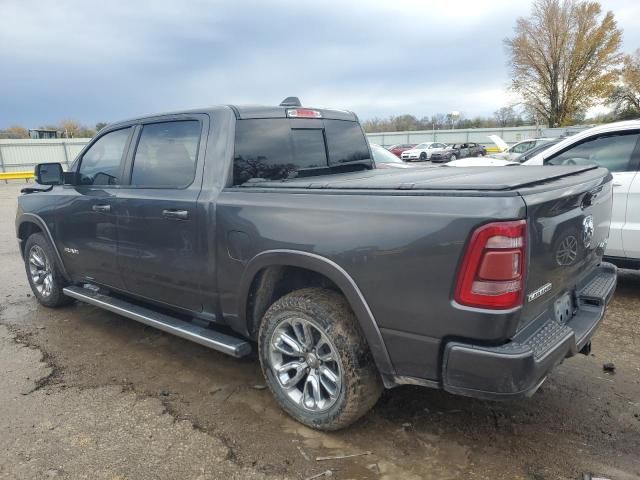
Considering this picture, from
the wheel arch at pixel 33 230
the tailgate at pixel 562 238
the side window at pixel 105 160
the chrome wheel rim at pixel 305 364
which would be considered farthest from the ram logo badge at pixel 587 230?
the wheel arch at pixel 33 230

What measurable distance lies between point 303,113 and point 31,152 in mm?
32975

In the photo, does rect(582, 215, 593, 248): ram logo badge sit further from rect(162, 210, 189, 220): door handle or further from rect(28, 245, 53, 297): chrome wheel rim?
rect(28, 245, 53, 297): chrome wheel rim

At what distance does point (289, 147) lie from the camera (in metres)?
3.66

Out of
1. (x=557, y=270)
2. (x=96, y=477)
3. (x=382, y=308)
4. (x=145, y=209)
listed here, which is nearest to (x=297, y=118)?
(x=145, y=209)

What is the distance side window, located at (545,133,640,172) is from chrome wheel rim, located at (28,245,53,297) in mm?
5489

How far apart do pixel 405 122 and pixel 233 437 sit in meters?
72.9

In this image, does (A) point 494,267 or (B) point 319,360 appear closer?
(A) point 494,267

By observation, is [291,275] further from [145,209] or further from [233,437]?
[145,209]

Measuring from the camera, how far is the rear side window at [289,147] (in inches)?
132

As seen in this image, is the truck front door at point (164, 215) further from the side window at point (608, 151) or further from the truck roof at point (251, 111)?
the side window at point (608, 151)

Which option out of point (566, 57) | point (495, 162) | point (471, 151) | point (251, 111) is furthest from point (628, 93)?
point (251, 111)

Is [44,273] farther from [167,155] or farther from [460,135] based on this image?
[460,135]

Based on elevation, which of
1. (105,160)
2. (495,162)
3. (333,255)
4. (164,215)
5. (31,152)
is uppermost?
(31,152)

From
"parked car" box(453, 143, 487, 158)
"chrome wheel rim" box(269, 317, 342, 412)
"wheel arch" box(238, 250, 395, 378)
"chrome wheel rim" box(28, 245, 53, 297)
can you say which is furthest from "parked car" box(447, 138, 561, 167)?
"parked car" box(453, 143, 487, 158)
